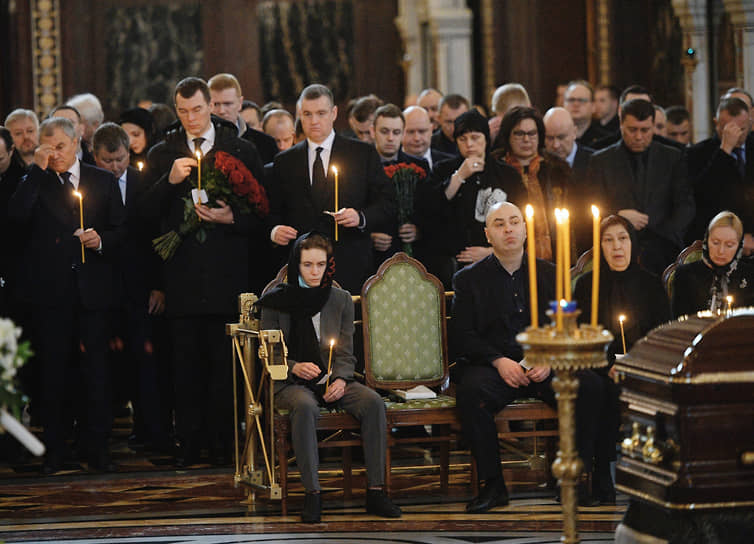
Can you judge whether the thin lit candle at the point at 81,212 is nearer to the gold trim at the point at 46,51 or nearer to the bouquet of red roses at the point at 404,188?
the bouquet of red roses at the point at 404,188

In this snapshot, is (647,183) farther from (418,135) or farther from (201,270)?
(201,270)

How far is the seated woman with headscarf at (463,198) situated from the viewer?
8070 millimetres

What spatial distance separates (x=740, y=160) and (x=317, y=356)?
3.36 meters

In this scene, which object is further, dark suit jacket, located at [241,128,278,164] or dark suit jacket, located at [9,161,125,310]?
dark suit jacket, located at [241,128,278,164]

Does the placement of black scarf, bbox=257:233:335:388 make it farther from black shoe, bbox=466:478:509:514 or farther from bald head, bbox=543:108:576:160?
bald head, bbox=543:108:576:160

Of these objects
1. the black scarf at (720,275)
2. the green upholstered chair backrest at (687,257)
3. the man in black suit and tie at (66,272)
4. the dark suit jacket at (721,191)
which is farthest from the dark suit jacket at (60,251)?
the dark suit jacket at (721,191)

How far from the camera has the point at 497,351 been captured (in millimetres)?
7098

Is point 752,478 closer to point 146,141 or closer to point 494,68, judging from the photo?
point 146,141

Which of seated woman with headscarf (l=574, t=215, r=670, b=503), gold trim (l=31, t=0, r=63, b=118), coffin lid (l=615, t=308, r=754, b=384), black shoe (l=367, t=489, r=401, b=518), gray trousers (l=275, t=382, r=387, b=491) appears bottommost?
black shoe (l=367, t=489, r=401, b=518)

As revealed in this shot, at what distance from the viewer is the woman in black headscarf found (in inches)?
361

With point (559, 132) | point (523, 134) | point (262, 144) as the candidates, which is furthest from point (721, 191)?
point (262, 144)

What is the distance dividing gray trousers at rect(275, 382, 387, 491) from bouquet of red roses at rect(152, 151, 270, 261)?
1.29m

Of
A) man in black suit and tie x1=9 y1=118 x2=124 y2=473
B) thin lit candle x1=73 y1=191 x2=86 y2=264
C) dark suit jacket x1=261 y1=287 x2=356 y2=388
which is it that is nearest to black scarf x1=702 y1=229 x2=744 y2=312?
dark suit jacket x1=261 y1=287 x2=356 y2=388

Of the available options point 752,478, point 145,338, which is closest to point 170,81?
point 145,338
